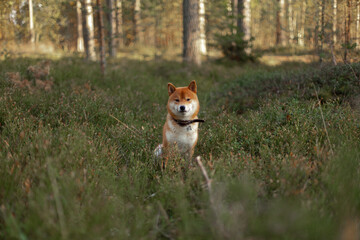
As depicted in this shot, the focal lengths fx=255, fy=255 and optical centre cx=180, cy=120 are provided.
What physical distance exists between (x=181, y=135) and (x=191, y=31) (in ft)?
29.1

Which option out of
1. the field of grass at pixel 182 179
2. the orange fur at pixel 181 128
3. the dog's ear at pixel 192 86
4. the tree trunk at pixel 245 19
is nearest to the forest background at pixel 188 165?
the field of grass at pixel 182 179

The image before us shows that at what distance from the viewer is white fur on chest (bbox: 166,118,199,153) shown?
3781 millimetres

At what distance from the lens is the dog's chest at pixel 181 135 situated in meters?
3.78

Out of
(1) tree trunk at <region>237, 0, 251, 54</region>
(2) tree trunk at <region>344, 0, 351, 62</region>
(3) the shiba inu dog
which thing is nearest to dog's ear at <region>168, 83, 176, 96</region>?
(3) the shiba inu dog

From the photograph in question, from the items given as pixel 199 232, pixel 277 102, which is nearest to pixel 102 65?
pixel 277 102

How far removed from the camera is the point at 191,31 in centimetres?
1156

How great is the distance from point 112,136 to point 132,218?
7.67 feet

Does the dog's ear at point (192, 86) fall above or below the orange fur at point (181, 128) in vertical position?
above

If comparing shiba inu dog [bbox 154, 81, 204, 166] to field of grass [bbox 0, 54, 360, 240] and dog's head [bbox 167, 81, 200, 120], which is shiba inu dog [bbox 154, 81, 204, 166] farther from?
field of grass [bbox 0, 54, 360, 240]

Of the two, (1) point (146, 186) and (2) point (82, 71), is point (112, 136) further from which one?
(2) point (82, 71)

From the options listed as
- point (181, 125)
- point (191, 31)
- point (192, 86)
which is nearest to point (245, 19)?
point (191, 31)

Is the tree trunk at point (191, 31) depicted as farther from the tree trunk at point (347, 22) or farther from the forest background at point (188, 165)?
the tree trunk at point (347, 22)

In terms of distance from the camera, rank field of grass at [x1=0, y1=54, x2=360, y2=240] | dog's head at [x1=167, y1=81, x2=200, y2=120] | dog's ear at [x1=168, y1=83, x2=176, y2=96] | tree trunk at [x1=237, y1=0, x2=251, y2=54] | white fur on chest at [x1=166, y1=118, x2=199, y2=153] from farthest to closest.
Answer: tree trunk at [x1=237, y1=0, x2=251, y2=54], dog's ear at [x1=168, y1=83, x2=176, y2=96], white fur on chest at [x1=166, y1=118, x2=199, y2=153], dog's head at [x1=167, y1=81, x2=200, y2=120], field of grass at [x1=0, y1=54, x2=360, y2=240]

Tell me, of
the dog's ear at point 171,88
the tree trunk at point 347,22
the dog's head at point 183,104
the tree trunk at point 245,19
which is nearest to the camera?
the dog's head at point 183,104
